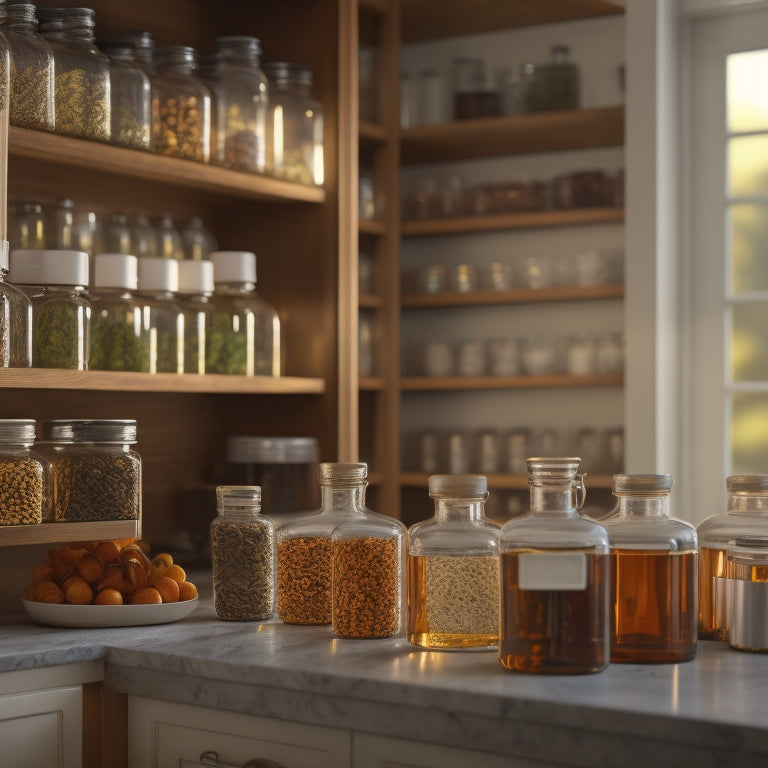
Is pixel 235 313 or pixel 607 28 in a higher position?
pixel 607 28

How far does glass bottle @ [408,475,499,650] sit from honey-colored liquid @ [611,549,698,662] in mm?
166

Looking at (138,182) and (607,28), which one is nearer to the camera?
(138,182)

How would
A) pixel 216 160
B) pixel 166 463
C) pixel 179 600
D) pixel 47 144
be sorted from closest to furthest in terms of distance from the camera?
1. pixel 179 600
2. pixel 47 144
3. pixel 216 160
4. pixel 166 463

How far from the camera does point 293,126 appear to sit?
259 centimetres

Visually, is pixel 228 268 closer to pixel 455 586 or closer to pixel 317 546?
pixel 317 546

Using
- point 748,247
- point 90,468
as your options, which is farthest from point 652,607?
point 748,247

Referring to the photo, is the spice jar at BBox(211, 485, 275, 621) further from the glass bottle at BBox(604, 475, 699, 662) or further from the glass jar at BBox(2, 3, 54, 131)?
Result: the glass jar at BBox(2, 3, 54, 131)

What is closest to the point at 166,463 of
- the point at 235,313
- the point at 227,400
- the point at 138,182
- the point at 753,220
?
the point at 227,400

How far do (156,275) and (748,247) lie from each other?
5.67ft

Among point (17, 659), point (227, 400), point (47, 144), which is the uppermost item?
point (47, 144)

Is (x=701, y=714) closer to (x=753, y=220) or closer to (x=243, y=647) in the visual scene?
(x=243, y=647)

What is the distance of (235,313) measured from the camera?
2449 millimetres

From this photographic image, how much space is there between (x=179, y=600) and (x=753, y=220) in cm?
202

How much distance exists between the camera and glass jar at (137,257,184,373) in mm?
2291
